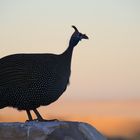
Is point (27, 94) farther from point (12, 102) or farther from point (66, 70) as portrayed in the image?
point (66, 70)

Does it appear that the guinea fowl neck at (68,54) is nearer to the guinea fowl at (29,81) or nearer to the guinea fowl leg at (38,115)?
the guinea fowl at (29,81)

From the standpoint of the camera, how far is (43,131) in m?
6.63

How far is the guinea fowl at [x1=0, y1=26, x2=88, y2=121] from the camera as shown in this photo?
7258 millimetres

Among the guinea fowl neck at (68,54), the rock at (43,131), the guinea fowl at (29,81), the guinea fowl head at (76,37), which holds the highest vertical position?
the guinea fowl head at (76,37)

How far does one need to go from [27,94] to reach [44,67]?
552mm

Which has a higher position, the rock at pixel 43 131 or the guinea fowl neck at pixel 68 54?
the guinea fowl neck at pixel 68 54

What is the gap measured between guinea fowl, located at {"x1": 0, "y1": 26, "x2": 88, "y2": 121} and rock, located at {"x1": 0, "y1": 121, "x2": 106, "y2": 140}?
0.54 metres

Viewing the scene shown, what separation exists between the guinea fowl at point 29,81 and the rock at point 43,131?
1.78 feet

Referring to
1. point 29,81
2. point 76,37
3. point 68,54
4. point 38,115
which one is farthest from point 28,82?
point 76,37

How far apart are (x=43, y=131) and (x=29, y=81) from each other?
39.8 inches

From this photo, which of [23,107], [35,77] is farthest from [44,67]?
[23,107]

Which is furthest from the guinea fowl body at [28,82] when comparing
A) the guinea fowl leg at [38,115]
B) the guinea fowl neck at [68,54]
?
the guinea fowl neck at [68,54]

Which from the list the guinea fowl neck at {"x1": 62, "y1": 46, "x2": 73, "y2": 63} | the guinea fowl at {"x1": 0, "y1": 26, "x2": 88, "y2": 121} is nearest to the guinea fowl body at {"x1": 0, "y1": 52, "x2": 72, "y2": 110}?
the guinea fowl at {"x1": 0, "y1": 26, "x2": 88, "y2": 121}

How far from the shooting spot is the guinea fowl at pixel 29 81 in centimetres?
726
